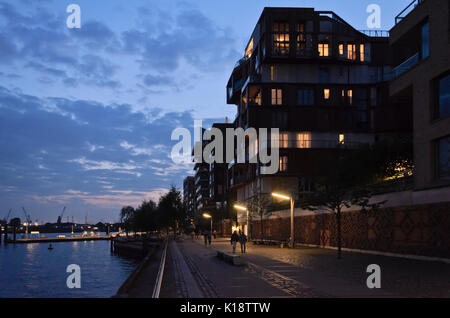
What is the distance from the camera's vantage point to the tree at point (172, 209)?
90.8 metres

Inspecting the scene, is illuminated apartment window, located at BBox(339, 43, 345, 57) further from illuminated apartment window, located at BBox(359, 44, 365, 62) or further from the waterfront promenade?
the waterfront promenade

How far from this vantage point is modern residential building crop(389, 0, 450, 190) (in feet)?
82.9

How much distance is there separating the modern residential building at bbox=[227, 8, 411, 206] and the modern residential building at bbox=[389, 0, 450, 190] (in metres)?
35.4

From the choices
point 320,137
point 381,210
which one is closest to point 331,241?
point 381,210

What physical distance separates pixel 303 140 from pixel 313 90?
7552 mm

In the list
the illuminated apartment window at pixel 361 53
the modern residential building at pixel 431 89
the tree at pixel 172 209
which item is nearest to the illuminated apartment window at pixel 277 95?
the illuminated apartment window at pixel 361 53

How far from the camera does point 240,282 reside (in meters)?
17.0

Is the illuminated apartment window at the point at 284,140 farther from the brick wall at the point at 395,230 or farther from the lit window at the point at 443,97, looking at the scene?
the lit window at the point at 443,97

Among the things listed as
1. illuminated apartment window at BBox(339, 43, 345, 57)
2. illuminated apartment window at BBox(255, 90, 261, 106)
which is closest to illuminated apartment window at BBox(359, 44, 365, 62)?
illuminated apartment window at BBox(339, 43, 345, 57)

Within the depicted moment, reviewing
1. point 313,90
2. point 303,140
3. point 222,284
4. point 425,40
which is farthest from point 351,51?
point 222,284

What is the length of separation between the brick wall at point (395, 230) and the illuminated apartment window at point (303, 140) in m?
22.3

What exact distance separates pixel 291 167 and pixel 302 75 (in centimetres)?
1369
